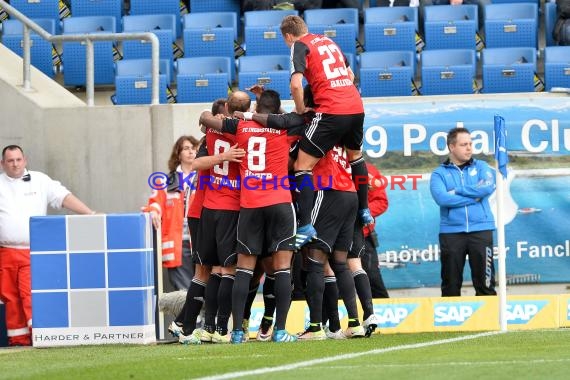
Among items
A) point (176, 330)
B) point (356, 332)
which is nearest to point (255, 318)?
point (176, 330)

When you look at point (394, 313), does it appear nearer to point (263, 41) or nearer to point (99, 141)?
point (99, 141)

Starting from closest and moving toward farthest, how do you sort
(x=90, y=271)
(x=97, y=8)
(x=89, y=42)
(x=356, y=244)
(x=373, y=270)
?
1. (x=356, y=244)
2. (x=90, y=271)
3. (x=373, y=270)
4. (x=89, y=42)
5. (x=97, y=8)

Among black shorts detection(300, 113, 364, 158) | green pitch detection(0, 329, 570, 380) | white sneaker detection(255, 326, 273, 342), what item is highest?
Result: black shorts detection(300, 113, 364, 158)

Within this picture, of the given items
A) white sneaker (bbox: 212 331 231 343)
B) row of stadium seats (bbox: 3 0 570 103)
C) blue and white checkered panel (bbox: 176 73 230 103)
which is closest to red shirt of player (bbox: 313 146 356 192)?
white sneaker (bbox: 212 331 231 343)

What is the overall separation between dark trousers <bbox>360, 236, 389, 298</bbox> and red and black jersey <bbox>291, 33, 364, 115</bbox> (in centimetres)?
262

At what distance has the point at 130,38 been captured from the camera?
14.4m

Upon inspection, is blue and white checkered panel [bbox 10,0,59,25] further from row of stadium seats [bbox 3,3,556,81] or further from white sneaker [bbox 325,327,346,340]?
white sneaker [bbox 325,327,346,340]

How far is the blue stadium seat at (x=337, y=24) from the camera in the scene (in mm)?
16125

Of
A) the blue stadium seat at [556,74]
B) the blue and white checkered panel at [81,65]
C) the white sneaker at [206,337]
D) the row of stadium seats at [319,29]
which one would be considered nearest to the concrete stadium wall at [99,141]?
the blue and white checkered panel at [81,65]

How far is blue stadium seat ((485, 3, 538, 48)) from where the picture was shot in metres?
16.1

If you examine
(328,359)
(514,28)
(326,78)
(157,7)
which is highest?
(157,7)

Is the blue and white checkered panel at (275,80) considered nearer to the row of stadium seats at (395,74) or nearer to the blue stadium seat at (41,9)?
the row of stadium seats at (395,74)

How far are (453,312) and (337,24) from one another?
513 centimetres

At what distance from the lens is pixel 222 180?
10.2 meters
